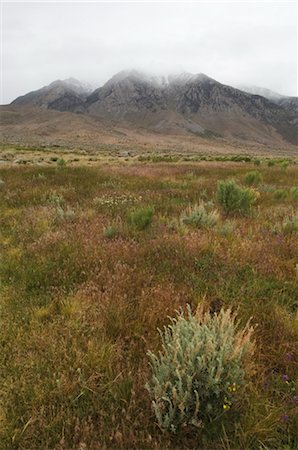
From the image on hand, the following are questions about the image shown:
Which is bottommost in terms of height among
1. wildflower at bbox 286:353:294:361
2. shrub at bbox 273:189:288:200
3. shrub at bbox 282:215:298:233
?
wildflower at bbox 286:353:294:361

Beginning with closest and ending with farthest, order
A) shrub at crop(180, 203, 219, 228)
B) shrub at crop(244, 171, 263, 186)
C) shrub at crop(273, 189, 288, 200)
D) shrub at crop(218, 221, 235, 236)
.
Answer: shrub at crop(218, 221, 235, 236)
shrub at crop(180, 203, 219, 228)
shrub at crop(273, 189, 288, 200)
shrub at crop(244, 171, 263, 186)

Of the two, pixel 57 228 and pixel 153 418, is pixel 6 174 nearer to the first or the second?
pixel 57 228

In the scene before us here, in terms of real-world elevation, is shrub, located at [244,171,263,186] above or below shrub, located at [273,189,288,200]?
above

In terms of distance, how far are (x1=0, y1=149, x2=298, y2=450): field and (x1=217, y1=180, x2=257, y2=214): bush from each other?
94 cm

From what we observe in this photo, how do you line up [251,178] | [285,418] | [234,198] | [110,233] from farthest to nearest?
A: [251,178], [234,198], [110,233], [285,418]

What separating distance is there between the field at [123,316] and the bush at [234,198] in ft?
3.09

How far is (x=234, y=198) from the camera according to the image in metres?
7.86

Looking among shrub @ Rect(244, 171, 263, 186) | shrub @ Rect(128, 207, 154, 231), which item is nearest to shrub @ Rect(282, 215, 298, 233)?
shrub @ Rect(128, 207, 154, 231)

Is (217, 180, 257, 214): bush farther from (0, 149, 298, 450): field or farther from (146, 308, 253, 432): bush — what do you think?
(146, 308, 253, 432): bush

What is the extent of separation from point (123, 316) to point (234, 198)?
5.41 meters

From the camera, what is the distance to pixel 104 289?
394 cm

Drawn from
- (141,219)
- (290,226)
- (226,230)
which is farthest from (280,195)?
(141,219)

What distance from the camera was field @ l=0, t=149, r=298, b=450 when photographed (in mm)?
2229

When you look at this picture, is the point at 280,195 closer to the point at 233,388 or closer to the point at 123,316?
the point at 123,316
